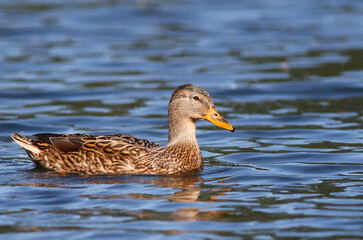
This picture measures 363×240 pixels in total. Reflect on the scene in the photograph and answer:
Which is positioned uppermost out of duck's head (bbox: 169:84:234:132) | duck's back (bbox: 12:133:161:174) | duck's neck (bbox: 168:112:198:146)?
duck's head (bbox: 169:84:234:132)

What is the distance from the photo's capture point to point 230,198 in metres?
9.71

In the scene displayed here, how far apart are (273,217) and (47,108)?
8704mm

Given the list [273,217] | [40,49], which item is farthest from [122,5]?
[273,217]

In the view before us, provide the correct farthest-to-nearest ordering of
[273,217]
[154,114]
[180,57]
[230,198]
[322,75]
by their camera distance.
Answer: [180,57] → [322,75] → [154,114] → [230,198] → [273,217]

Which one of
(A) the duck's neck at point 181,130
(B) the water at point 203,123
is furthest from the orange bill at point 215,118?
(B) the water at point 203,123

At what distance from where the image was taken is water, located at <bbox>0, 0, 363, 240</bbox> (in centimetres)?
878

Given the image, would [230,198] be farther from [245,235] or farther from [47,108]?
[47,108]

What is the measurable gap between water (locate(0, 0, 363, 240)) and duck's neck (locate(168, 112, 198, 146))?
1.84 ft

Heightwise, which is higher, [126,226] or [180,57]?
[180,57]

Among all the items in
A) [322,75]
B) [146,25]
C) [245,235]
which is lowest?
[245,235]

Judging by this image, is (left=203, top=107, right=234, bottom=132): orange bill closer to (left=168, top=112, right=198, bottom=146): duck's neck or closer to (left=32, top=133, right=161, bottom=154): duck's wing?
(left=168, top=112, right=198, bottom=146): duck's neck

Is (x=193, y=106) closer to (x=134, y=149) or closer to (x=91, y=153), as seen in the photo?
Result: (x=134, y=149)

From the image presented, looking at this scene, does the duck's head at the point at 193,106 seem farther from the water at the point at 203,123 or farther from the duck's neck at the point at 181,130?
the water at the point at 203,123

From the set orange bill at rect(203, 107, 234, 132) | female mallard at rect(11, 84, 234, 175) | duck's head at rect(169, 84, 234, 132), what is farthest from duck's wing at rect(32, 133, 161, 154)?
orange bill at rect(203, 107, 234, 132)
